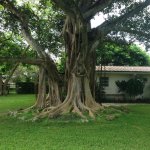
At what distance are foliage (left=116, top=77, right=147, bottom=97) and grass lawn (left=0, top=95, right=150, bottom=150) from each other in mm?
12138

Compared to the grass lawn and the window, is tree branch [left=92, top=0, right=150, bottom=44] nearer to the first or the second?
the grass lawn

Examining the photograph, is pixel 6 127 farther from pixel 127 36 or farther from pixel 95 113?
pixel 127 36

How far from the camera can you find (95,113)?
51.4 feet

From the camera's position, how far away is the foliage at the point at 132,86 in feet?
89.1

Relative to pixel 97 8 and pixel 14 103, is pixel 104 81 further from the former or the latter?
pixel 97 8

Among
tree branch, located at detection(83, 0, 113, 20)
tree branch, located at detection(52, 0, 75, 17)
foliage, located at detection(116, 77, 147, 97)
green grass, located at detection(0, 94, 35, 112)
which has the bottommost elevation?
green grass, located at detection(0, 94, 35, 112)

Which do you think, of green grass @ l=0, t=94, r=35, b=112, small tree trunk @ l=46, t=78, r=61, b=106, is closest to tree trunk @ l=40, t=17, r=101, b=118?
small tree trunk @ l=46, t=78, r=61, b=106

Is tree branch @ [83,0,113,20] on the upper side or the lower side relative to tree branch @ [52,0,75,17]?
upper

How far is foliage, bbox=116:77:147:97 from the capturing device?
27172 mm

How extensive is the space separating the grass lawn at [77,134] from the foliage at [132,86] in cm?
1214

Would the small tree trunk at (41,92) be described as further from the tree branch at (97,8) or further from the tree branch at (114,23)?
the tree branch at (97,8)

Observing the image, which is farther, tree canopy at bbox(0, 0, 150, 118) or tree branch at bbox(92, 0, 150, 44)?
tree branch at bbox(92, 0, 150, 44)

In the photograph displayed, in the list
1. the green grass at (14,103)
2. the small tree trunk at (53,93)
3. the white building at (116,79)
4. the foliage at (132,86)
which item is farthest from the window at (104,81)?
the small tree trunk at (53,93)

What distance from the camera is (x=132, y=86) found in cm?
2711
